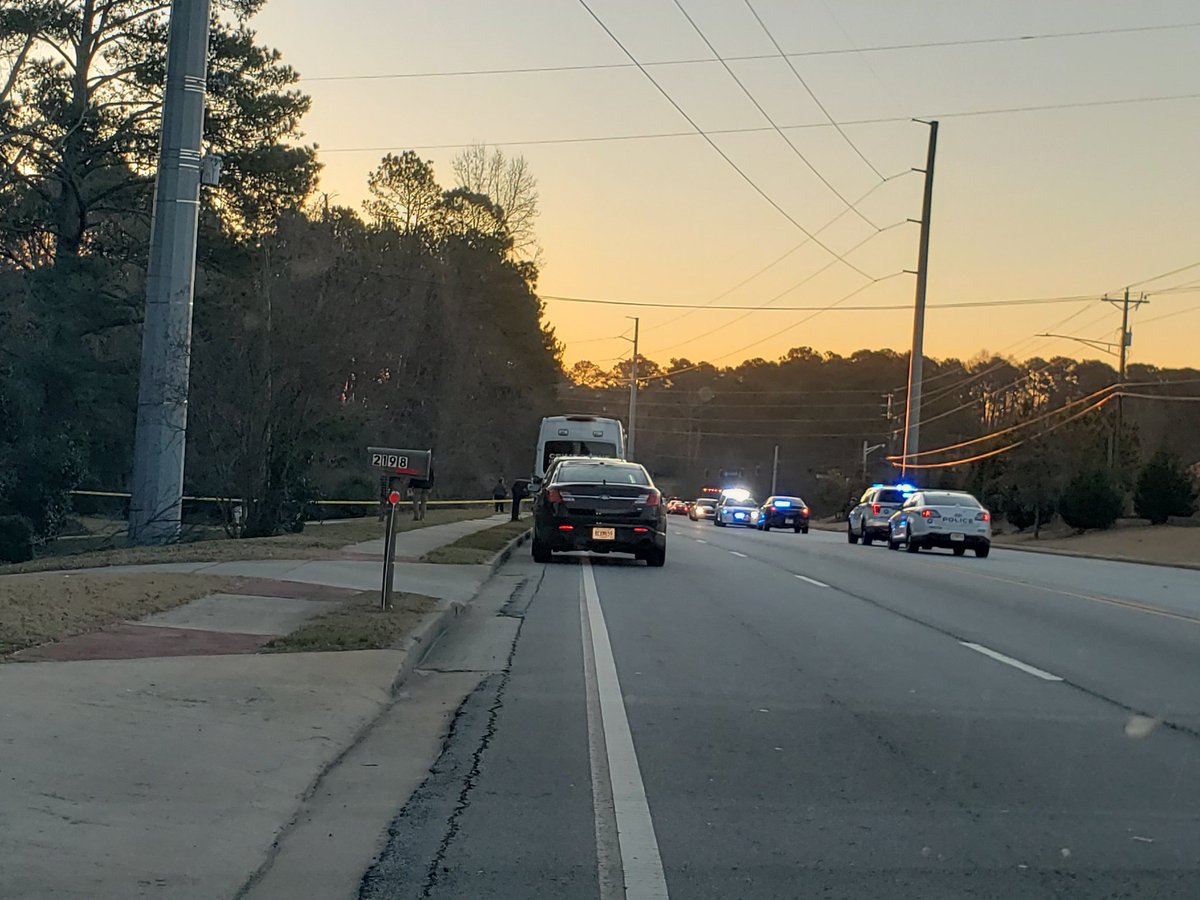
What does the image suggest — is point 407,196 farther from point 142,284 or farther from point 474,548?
point 474,548

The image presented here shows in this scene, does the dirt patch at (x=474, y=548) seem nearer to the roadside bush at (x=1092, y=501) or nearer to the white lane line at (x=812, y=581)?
the white lane line at (x=812, y=581)

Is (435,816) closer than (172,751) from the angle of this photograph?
Yes

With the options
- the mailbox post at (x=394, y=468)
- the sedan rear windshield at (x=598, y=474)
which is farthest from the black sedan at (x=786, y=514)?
the mailbox post at (x=394, y=468)

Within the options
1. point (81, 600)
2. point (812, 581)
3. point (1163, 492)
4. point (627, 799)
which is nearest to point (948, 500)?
point (812, 581)

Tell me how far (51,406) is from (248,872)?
30804 millimetres

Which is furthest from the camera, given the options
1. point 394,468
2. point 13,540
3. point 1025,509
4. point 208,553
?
point 1025,509

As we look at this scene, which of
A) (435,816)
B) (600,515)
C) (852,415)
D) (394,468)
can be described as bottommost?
(435,816)

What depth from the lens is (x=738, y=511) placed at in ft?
197

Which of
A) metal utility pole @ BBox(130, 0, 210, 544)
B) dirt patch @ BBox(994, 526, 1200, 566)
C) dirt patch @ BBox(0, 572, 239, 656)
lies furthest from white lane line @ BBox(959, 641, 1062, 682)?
dirt patch @ BBox(994, 526, 1200, 566)

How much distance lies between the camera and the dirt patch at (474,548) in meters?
20.4

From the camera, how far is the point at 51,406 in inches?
1318

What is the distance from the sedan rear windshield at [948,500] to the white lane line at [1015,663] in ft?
64.4

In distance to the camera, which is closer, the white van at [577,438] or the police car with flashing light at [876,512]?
the white van at [577,438]

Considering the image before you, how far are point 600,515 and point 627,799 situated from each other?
14359 mm
